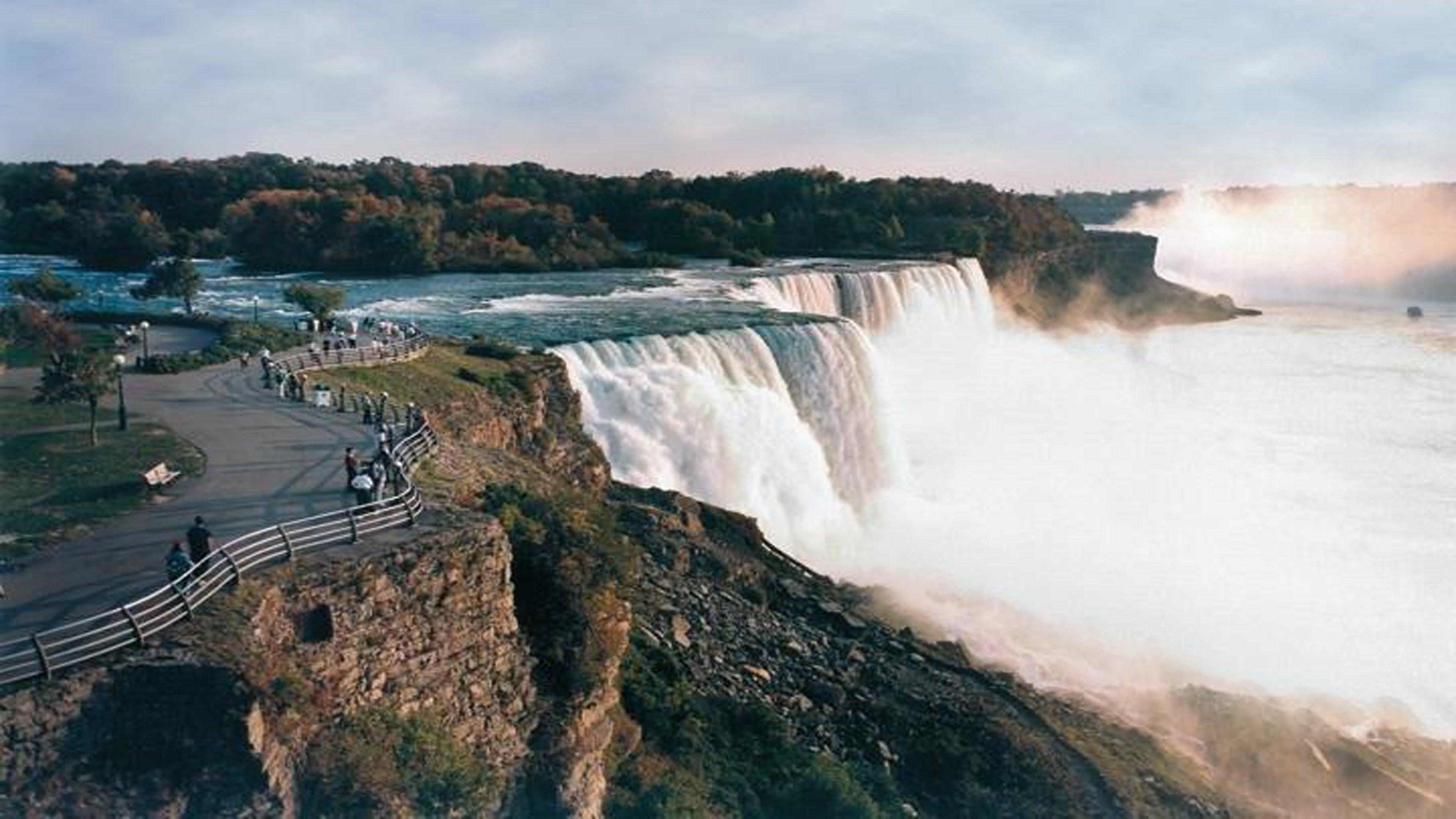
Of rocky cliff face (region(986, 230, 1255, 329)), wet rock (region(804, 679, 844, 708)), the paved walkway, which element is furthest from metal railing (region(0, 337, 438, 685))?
rocky cliff face (region(986, 230, 1255, 329))

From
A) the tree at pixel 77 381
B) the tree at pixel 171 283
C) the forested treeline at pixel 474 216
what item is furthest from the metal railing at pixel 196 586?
the forested treeline at pixel 474 216

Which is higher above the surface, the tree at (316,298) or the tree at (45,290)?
the tree at (45,290)

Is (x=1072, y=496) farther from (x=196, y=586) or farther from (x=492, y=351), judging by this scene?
(x=196, y=586)

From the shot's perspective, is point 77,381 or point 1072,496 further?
point 1072,496

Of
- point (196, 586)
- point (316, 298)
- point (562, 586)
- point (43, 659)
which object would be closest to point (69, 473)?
point (196, 586)

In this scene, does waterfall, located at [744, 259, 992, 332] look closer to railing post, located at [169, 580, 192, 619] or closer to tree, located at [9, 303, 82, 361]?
tree, located at [9, 303, 82, 361]

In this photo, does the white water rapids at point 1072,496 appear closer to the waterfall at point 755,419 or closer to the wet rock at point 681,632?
the waterfall at point 755,419

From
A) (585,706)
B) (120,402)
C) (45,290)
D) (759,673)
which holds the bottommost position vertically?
(759,673)
